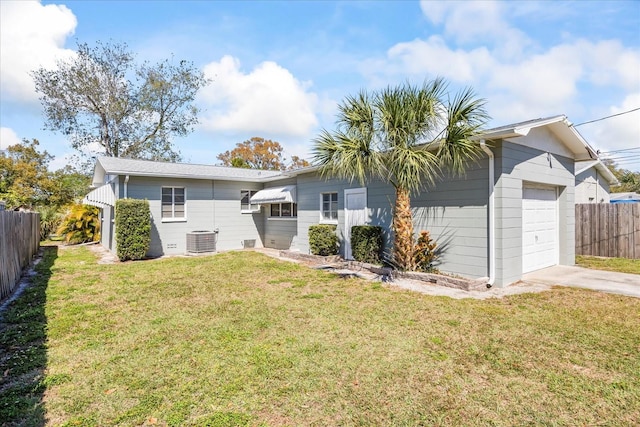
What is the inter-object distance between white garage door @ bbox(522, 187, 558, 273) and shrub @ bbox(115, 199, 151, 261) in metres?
12.6

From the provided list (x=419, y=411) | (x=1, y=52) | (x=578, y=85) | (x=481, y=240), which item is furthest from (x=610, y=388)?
(x=1, y=52)

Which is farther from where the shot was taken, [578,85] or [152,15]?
[578,85]

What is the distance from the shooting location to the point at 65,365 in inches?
159

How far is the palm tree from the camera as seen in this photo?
7566mm

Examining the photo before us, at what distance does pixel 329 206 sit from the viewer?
12.9 m

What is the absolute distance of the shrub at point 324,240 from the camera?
1211 cm

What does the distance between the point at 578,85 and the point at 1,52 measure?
27.1 metres

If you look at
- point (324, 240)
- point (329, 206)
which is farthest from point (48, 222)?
point (324, 240)

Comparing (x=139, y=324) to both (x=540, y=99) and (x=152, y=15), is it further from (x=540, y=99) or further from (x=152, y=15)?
(x=540, y=99)

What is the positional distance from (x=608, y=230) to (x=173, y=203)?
17243mm

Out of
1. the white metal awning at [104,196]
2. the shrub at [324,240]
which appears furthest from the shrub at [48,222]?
the shrub at [324,240]

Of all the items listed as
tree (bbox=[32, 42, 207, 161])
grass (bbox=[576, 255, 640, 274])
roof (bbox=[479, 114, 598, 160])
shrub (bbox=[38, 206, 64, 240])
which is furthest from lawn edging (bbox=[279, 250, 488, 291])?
tree (bbox=[32, 42, 207, 161])

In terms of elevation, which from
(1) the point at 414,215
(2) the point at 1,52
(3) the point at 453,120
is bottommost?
(1) the point at 414,215

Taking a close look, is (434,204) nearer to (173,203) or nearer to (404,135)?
(404,135)
